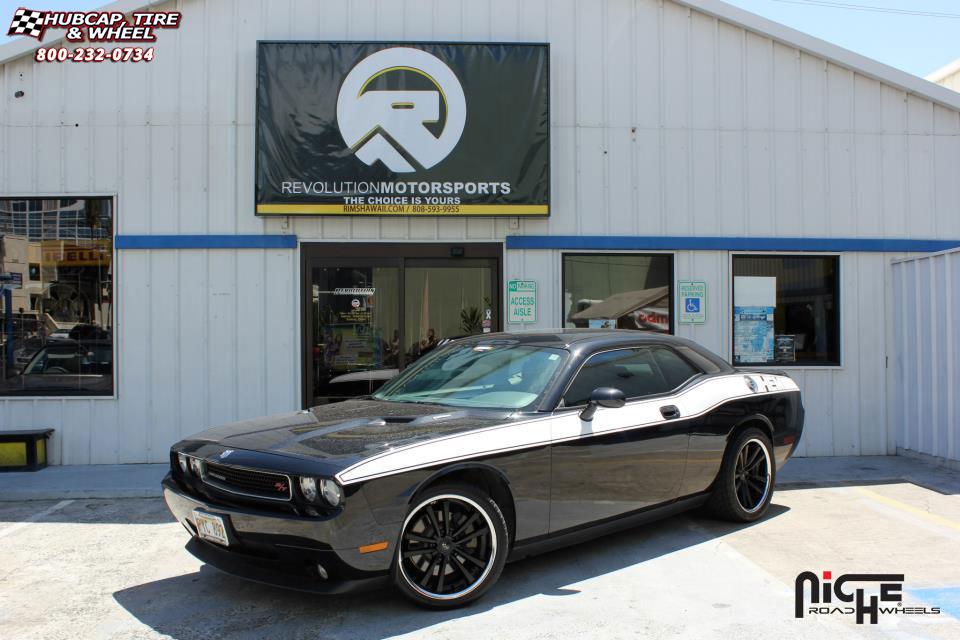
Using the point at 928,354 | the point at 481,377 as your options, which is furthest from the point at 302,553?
the point at 928,354

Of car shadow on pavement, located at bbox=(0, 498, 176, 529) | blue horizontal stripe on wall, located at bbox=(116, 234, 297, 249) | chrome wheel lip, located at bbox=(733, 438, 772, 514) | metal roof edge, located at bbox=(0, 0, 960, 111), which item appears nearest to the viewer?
chrome wheel lip, located at bbox=(733, 438, 772, 514)

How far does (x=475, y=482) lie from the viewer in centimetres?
429

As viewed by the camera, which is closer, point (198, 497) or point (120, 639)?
point (120, 639)

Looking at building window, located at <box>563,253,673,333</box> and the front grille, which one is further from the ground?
building window, located at <box>563,253,673,333</box>

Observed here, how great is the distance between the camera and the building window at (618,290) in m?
9.10

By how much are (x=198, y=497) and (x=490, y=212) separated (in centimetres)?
528

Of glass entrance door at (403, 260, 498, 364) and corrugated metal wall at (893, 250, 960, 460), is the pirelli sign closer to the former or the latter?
glass entrance door at (403, 260, 498, 364)

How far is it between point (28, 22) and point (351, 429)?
7.47 metres

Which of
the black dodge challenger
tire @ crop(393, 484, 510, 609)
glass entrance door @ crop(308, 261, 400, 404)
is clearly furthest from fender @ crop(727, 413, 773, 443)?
glass entrance door @ crop(308, 261, 400, 404)

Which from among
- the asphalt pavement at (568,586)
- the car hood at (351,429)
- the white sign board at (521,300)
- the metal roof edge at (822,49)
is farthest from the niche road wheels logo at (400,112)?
the asphalt pavement at (568,586)

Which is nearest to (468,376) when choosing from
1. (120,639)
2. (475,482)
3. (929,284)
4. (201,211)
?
(475,482)

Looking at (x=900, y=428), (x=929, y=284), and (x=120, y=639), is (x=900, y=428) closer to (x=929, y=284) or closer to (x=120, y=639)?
(x=929, y=284)

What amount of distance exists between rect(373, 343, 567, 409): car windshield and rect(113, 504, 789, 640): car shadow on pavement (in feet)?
3.61

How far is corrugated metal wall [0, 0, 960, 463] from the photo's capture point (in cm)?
871
